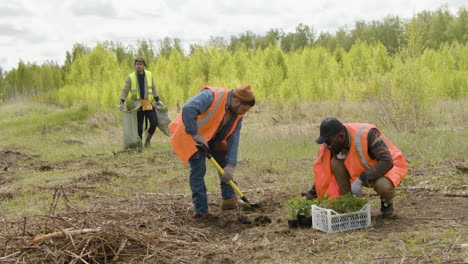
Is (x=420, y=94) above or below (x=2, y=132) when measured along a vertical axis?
above

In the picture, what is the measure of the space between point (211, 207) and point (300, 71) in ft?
62.0

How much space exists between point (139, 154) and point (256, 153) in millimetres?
2416

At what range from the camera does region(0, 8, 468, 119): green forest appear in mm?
12188

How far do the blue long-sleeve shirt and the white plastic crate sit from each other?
114 centimetres

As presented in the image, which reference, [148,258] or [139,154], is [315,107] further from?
[148,258]

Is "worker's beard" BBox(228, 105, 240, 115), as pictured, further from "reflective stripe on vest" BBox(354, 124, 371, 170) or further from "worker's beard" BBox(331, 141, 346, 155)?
"reflective stripe on vest" BBox(354, 124, 371, 170)

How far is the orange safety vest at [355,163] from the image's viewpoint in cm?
446

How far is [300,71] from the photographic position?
24062 millimetres

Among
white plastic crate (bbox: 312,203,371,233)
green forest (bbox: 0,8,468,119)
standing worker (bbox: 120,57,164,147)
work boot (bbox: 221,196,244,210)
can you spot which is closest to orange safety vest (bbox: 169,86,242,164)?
work boot (bbox: 221,196,244,210)

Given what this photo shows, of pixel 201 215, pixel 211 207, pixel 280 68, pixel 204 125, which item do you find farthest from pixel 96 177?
pixel 280 68

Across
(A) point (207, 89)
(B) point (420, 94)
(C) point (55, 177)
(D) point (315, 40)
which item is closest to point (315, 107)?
(B) point (420, 94)

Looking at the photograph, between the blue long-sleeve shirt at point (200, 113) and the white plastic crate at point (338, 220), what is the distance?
114 centimetres

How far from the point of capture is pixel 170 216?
5062mm

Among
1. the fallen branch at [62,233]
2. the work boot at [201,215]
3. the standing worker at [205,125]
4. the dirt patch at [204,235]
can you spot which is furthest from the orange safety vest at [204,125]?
the fallen branch at [62,233]
